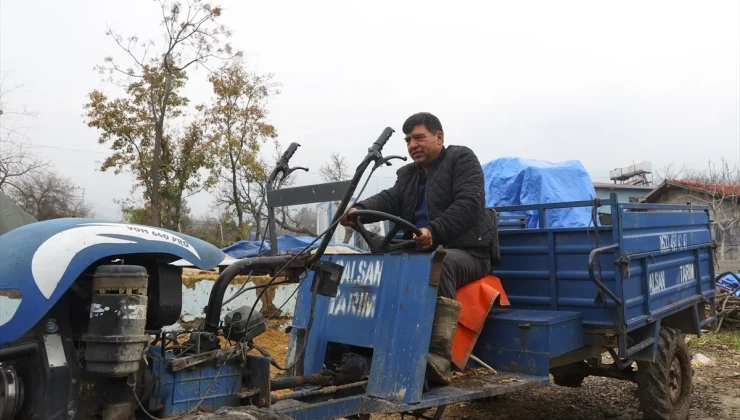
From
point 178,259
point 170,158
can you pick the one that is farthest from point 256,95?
point 178,259

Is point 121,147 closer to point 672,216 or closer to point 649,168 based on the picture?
point 672,216

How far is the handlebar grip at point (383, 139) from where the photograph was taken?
3.26 meters

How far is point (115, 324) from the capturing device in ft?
7.91

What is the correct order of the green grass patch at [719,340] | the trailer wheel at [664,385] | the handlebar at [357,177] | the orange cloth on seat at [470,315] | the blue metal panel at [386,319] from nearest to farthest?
the handlebar at [357,177]
the blue metal panel at [386,319]
the orange cloth on seat at [470,315]
the trailer wheel at [664,385]
the green grass patch at [719,340]

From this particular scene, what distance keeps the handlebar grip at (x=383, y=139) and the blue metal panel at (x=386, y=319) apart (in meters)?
0.68

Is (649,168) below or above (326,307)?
above

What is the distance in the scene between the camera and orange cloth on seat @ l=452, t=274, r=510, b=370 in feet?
13.1

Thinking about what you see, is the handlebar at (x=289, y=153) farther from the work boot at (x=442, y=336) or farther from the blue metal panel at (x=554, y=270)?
the blue metal panel at (x=554, y=270)

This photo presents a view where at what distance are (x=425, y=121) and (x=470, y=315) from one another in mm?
1384

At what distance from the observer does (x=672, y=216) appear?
5789 millimetres

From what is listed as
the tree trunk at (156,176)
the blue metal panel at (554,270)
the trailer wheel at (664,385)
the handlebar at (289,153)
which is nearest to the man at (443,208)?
the handlebar at (289,153)

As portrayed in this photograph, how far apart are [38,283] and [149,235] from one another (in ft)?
1.52

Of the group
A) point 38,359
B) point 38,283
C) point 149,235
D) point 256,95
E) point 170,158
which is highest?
point 256,95

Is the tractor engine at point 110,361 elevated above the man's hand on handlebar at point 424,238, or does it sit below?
below
